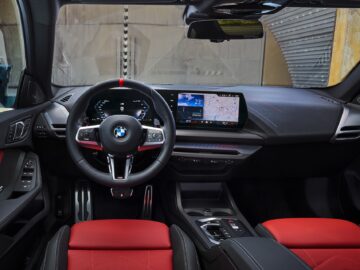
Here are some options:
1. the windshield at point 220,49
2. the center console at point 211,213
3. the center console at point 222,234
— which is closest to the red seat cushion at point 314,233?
the center console at point 222,234

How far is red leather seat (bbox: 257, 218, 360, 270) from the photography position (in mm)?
1933

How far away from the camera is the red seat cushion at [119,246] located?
181 centimetres

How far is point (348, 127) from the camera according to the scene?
2.84 meters

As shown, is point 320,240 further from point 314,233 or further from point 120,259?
point 120,259

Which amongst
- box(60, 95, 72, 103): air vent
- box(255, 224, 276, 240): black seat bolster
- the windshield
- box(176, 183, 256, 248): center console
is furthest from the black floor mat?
box(60, 95, 72, 103): air vent

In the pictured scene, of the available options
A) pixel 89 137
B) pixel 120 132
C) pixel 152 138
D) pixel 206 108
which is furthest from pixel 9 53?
pixel 206 108

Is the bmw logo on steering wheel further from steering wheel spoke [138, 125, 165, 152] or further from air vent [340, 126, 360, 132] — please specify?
air vent [340, 126, 360, 132]

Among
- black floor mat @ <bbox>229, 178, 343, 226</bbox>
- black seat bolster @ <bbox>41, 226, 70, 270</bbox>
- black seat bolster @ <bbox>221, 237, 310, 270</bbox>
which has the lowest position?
black floor mat @ <bbox>229, 178, 343, 226</bbox>

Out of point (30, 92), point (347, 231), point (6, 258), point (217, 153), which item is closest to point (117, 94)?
point (30, 92)

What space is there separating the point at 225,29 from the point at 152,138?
2.41ft

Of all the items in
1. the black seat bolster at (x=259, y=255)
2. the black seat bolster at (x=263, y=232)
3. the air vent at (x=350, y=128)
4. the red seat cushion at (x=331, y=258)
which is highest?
the air vent at (x=350, y=128)

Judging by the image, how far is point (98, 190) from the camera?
291cm

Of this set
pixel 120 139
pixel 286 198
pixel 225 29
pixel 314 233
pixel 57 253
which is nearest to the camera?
pixel 57 253

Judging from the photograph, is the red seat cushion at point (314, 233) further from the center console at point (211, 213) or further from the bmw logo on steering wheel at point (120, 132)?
the bmw logo on steering wheel at point (120, 132)
